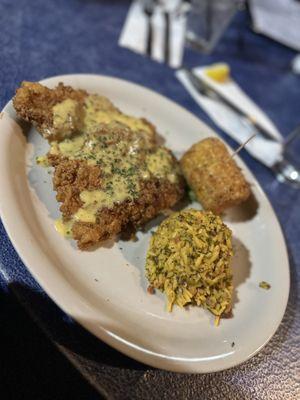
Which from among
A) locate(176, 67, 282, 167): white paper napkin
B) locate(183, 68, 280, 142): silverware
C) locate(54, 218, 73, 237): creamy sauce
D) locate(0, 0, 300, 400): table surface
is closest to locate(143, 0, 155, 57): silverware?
locate(0, 0, 300, 400): table surface

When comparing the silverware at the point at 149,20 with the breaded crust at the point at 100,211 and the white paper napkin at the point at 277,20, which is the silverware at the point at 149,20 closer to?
the white paper napkin at the point at 277,20

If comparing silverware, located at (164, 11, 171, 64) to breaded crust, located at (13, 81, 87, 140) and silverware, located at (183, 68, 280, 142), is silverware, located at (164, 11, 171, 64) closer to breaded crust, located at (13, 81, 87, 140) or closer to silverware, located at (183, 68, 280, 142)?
silverware, located at (183, 68, 280, 142)

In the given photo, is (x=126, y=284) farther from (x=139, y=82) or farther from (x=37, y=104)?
(x=139, y=82)

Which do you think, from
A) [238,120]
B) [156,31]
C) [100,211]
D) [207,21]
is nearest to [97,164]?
[100,211]

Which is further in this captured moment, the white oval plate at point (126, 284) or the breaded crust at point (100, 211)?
the breaded crust at point (100, 211)

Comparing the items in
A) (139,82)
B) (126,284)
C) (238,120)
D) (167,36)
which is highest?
(167,36)

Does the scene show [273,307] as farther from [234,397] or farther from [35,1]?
[35,1]

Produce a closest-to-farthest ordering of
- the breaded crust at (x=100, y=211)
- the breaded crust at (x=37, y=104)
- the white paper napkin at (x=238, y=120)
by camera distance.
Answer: the breaded crust at (x=100, y=211) < the breaded crust at (x=37, y=104) < the white paper napkin at (x=238, y=120)

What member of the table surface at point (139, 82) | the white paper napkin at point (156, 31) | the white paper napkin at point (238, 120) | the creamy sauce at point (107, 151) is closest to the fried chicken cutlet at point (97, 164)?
the creamy sauce at point (107, 151)
